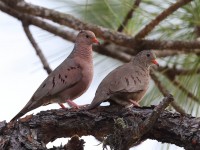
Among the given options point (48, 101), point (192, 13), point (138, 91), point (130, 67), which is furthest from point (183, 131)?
point (192, 13)

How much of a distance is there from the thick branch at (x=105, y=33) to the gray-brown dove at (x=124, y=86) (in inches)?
18.3

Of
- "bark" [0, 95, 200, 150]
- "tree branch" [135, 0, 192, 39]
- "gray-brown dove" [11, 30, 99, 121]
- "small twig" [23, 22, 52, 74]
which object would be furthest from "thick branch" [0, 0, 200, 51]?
"bark" [0, 95, 200, 150]

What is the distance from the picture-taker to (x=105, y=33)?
3.45 metres

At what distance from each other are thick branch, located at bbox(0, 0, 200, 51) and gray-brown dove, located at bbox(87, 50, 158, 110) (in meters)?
0.46

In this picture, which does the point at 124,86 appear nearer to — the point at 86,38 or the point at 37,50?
the point at 86,38

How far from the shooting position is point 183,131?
2.36 meters

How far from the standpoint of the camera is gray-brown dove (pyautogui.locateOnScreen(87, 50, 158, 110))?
2523 mm

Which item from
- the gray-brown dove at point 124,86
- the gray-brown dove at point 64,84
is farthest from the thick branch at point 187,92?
the gray-brown dove at point 64,84

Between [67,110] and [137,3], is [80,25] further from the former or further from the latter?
[67,110]

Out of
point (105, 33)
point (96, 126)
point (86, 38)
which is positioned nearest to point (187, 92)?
point (105, 33)

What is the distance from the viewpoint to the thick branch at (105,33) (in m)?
3.30

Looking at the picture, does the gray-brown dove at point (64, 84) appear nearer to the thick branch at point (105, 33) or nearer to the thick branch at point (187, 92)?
the thick branch at point (105, 33)

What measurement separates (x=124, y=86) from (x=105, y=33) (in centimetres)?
93

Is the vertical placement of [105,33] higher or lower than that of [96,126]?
higher
